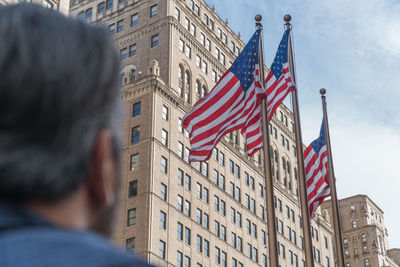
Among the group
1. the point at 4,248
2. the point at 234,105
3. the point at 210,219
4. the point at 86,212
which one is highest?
the point at 210,219

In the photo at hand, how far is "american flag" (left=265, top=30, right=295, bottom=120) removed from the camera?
73.4ft

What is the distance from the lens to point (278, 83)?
74.2ft

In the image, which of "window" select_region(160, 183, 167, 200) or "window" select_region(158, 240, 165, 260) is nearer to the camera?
"window" select_region(158, 240, 165, 260)

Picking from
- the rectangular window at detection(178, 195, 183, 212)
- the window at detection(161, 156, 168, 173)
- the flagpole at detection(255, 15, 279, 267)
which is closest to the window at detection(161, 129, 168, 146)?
the window at detection(161, 156, 168, 173)

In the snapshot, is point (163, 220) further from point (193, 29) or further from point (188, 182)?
point (193, 29)

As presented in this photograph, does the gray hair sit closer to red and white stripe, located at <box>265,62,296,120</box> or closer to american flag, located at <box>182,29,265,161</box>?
american flag, located at <box>182,29,265,161</box>

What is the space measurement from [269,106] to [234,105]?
1.92 metres

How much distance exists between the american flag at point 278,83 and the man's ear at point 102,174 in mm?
20591

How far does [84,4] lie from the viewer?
81.8m

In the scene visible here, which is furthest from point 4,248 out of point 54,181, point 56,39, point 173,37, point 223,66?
point 223,66

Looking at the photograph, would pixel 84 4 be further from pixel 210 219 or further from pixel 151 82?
pixel 210 219

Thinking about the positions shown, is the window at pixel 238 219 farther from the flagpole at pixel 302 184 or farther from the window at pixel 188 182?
the flagpole at pixel 302 184

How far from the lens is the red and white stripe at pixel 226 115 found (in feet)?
68.6

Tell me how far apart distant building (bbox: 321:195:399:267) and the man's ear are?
124m
